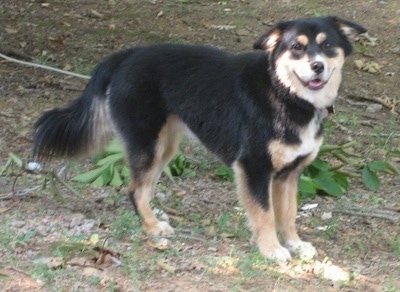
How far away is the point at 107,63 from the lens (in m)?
5.81

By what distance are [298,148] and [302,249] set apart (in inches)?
25.3

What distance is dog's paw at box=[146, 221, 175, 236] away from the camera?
5.55 m

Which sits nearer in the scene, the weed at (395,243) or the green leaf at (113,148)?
Answer: the weed at (395,243)

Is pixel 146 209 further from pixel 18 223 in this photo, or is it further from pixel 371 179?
pixel 371 179

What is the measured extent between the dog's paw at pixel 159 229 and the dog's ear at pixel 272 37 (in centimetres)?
126

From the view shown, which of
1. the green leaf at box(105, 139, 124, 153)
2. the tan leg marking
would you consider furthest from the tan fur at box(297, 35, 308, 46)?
the green leaf at box(105, 139, 124, 153)

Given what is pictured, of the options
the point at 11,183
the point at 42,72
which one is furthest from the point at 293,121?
the point at 42,72

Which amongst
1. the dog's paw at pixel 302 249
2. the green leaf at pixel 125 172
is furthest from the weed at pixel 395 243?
the green leaf at pixel 125 172

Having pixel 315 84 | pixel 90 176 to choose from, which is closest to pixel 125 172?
pixel 90 176

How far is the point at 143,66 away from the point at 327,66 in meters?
1.23

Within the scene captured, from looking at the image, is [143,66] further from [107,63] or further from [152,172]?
[152,172]

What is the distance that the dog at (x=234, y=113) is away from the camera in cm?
523

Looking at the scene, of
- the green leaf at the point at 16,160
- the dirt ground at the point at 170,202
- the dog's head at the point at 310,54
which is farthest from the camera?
the green leaf at the point at 16,160

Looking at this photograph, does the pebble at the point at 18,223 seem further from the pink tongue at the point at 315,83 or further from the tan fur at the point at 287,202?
the pink tongue at the point at 315,83
